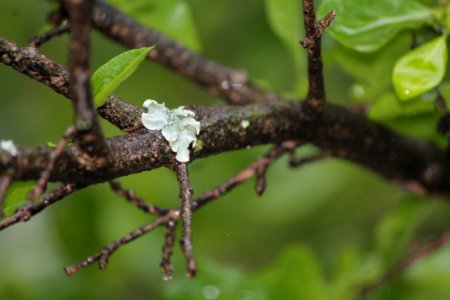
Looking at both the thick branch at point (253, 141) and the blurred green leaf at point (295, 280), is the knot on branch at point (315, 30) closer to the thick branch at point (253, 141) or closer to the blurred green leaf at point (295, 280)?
the thick branch at point (253, 141)

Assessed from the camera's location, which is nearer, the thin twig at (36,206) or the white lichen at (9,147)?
the white lichen at (9,147)

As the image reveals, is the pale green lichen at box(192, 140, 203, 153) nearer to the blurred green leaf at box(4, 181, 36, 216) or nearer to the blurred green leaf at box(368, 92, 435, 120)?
the blurred green leaf at box(4, 181, 36, 216)

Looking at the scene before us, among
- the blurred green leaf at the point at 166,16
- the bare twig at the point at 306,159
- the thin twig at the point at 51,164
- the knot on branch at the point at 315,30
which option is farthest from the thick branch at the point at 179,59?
the thin twig at the point at 51,164

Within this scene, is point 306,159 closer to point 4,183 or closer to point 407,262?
point 407,262

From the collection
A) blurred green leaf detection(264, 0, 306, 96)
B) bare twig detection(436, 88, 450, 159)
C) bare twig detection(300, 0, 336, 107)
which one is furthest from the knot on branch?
blurred green leaf detection(264, 0, 306, 96)

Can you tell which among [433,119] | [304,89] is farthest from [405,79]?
[304,89]
